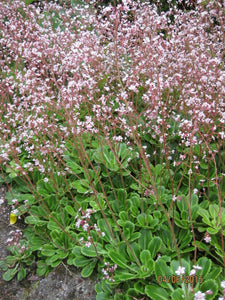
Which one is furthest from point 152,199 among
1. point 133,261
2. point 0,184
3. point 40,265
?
point 0,184

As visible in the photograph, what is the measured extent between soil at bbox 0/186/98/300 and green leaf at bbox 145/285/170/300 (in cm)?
47

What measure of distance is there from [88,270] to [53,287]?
30 centimetres

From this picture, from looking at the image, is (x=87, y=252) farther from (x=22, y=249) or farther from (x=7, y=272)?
(x=7, y=272)

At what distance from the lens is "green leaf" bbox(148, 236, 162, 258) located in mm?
1863

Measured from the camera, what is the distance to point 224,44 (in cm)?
300

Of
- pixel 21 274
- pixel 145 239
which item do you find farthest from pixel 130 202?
pixel 21 274

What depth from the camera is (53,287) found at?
80.0 inches

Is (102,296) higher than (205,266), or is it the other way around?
(205,266)

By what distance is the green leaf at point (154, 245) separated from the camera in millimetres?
1863

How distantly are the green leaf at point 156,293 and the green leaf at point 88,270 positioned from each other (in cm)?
48

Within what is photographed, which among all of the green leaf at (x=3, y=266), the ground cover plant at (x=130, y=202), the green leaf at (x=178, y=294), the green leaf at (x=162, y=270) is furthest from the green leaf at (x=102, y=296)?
the green leaf at (x=3, y=266)

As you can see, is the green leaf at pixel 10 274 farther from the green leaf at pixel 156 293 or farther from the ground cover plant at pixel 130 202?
the green leaf at pixel 156 293

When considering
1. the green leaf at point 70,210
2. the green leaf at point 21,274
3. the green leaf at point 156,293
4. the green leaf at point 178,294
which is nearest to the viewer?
the green leaf at point 178,294
